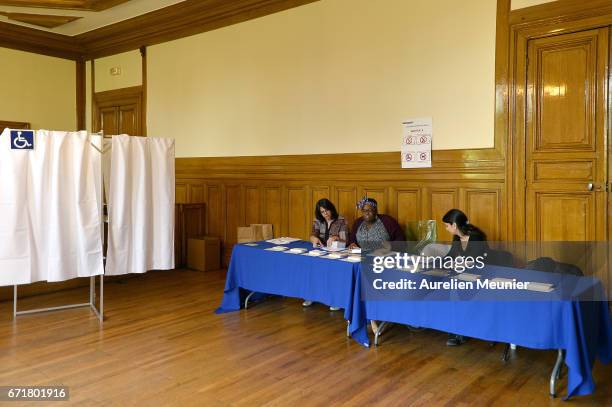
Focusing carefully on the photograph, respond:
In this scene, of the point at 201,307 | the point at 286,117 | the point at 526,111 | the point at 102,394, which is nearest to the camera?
the point at 102,394

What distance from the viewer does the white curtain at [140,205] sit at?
473 cm

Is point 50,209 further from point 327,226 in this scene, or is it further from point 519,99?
point 519,99

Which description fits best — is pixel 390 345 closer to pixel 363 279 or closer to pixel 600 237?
pixel 363 279

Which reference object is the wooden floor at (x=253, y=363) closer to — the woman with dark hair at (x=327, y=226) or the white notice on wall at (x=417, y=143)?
the woman with dark hair at (x=327, y=226)

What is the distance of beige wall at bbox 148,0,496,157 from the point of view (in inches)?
202

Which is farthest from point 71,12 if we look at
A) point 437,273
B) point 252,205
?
point 437,273

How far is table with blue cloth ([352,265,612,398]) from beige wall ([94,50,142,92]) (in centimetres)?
662

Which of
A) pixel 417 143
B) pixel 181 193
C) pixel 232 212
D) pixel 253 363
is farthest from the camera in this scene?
pixel 181 193

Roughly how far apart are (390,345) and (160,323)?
6.93 ft

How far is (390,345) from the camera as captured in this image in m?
4.07

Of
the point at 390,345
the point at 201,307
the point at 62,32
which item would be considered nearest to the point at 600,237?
the point at 390,345

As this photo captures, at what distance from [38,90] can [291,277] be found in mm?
7034

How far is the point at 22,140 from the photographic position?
4.31 m

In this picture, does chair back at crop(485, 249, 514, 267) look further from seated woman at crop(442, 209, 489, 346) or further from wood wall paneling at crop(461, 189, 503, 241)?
wood wall paneling at crop(461, 189, 503, 241)
